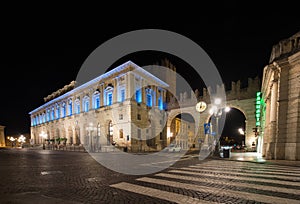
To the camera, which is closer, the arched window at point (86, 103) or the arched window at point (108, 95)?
the arched window at point (108, 95)

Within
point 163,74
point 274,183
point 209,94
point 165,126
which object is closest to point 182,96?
point 209,94

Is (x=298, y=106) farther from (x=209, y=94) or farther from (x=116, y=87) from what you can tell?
(x=116, y=87)

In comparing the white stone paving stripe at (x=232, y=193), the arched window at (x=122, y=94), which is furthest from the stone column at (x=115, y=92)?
the white stone paving stripe at (x=232, y=193)

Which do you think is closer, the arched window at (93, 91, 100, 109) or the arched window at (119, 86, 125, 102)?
the arched window at (119, 86, 125, 102)

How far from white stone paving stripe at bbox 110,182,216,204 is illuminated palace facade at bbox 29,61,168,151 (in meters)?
23.9

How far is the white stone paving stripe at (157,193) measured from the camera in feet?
15.0

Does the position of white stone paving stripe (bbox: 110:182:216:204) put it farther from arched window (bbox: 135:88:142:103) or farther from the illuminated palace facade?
arched window (bbox: 135:88:142:103)

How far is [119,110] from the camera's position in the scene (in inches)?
1281

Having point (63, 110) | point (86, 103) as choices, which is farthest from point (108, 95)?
point (63, 110)

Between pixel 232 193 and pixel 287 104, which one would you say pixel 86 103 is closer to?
pixel 287 104

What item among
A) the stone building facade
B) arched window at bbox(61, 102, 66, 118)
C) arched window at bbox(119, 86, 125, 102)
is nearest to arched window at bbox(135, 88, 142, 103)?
arched window at bbox(119, 86, 125, 102)

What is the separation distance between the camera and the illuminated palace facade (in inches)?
1241

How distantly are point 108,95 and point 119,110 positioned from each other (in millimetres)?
5195

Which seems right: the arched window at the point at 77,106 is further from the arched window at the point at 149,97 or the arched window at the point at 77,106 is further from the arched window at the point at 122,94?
the arched window at the point at 149,97
